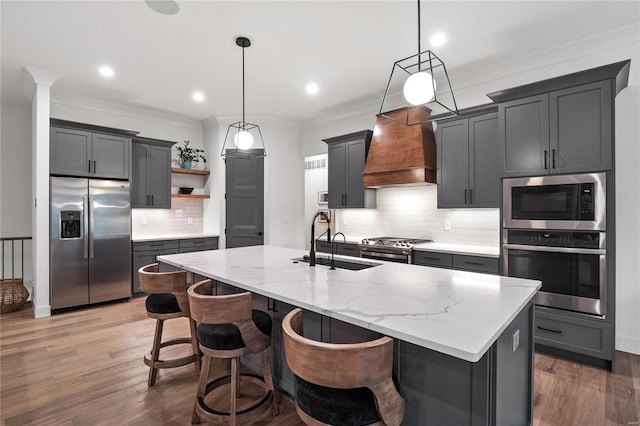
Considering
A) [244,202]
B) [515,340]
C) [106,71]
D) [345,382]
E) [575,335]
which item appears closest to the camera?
[345,382]

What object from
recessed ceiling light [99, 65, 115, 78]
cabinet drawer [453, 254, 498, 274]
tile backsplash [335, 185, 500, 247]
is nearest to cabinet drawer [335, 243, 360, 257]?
tile backsplash [335, 185, 500, 247]

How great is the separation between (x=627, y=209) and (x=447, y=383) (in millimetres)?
2974

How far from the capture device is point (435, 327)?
4.08 ft

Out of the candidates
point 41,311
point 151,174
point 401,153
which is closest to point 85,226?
point 41,311

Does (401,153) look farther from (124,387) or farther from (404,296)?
(124,387)

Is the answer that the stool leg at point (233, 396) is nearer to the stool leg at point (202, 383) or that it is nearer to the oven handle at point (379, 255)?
the stool leg at point (202, 383)

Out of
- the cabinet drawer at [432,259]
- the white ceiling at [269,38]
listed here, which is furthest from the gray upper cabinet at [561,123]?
the cabinet drawer at [432,259]

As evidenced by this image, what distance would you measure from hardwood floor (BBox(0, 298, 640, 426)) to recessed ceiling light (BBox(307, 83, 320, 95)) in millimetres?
3460

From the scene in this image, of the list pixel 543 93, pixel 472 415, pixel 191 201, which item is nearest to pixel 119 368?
pixel 472 415

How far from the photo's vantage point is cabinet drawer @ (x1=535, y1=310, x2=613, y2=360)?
8.99 feet

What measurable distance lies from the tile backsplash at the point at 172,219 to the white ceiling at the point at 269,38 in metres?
2.04

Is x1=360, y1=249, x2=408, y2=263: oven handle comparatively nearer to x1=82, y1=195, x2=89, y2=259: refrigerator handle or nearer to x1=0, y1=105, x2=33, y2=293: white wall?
x1=82, y1=195, x2=89, y2=259: refrigerator handle

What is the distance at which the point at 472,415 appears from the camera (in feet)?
4.38

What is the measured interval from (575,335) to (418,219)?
2250mm
